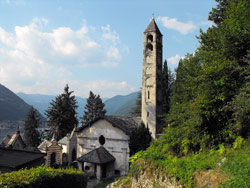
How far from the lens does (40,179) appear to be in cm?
984

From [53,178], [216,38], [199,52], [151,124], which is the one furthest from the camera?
[151,124]

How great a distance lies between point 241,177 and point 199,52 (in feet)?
32.3

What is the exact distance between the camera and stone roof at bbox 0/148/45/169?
54.3 ft

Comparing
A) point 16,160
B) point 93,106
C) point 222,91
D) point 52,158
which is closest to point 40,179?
point 16,160

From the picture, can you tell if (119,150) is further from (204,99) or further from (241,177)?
(241,177)

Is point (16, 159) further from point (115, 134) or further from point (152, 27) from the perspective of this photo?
point (152, 27)

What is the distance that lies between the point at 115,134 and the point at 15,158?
40.5 ft

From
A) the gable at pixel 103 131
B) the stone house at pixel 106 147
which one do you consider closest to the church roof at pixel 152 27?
the stone house at pixel 106 147

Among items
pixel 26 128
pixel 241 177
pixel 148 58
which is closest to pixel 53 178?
pixel 241 177

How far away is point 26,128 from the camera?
152 feet

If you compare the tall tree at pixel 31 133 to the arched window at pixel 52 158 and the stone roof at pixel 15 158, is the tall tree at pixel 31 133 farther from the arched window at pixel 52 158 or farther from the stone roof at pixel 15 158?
the stone roof at pixel 15 158

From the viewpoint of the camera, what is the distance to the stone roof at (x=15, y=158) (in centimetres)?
1657

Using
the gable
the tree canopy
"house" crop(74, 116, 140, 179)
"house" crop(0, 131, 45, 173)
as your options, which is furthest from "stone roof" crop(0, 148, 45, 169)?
the tree canopy

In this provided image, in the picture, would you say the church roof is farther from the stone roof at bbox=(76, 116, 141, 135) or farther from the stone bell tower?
the stone roof at bbox=(76, 116, 141, 135)
